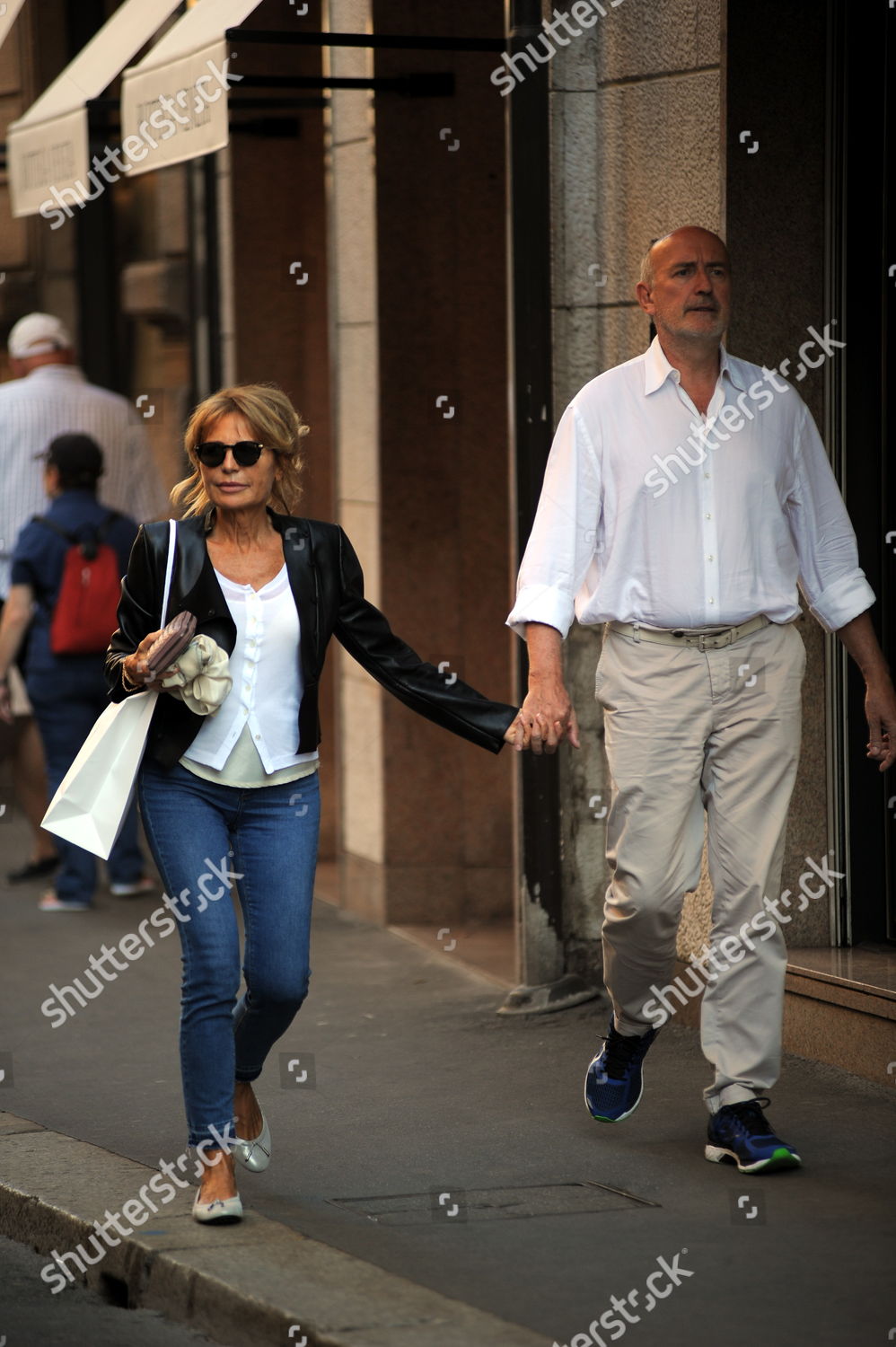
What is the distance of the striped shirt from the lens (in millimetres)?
10695

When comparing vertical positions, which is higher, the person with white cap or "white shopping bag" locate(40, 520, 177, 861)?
the person with white cap

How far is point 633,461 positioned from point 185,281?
7344 mm

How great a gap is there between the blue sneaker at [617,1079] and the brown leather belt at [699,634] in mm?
1005

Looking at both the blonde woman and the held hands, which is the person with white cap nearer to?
the blonde woman

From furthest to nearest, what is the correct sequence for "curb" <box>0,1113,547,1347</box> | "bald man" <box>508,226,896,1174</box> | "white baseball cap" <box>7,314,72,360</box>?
1. "white baseball cap" <box>7,314,72,360</box>
2. "bald man" <box>508,226,896,1174</box>
3. "curb" <box>0,1113,547,1347</box>

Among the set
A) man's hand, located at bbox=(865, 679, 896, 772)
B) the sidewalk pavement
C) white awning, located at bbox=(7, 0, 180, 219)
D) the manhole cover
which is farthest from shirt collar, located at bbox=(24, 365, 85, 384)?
the manhole cover

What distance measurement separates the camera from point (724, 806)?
5.59 meters

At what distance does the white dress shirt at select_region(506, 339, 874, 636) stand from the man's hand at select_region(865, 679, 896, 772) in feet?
0.65

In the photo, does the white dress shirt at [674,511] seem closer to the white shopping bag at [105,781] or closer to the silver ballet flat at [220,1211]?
the white shopping bag at [105,781]

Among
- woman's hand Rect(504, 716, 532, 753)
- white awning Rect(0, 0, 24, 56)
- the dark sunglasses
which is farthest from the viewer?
white awning Rect(0, 0, 24, 56)

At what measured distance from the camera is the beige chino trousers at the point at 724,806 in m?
5.52

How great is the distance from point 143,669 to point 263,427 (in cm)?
66

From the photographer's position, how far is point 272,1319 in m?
4.48

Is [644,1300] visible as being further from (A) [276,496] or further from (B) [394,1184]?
(A) [276,496]
